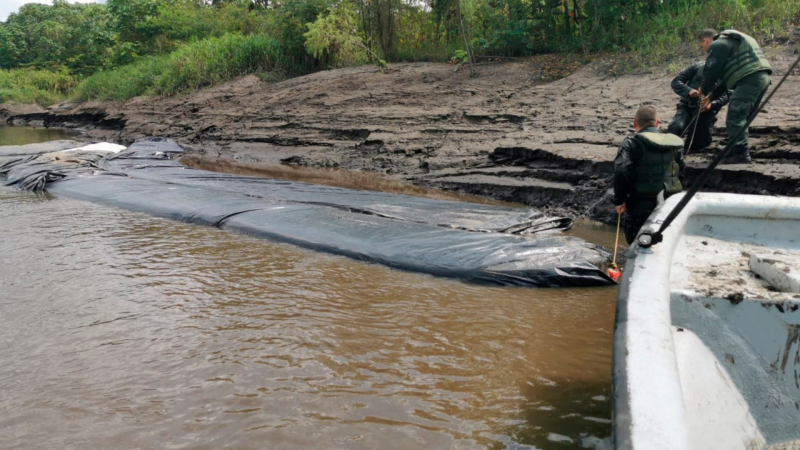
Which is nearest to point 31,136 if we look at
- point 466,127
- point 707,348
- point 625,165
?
point 466,127

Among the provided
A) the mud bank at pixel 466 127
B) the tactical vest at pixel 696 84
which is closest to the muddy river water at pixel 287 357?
the mud bank at pixel 466 127

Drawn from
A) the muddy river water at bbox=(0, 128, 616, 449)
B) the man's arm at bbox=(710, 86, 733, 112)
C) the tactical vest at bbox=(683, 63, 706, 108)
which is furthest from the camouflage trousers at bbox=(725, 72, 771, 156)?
the muddy river water at bbox=(0, 128, 616, 449)

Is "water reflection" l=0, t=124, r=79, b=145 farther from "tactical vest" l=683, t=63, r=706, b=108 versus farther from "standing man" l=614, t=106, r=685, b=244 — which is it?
"standing man" l=614, t=106, r=685, b=244

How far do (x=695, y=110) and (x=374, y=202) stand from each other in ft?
12.8

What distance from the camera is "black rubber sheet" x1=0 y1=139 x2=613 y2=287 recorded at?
4.09 metres

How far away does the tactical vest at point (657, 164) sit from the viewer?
402cm

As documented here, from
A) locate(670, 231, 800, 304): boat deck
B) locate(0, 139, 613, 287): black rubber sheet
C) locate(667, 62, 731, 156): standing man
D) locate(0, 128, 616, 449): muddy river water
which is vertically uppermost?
locate(667, 62, 731, 156): standing man

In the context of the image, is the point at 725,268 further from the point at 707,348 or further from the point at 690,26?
the point at 690,26

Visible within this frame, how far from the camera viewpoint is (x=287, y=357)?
3.13 metres

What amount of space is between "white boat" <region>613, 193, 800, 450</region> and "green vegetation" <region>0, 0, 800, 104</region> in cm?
818

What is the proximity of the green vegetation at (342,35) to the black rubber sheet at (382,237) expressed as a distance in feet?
22.1

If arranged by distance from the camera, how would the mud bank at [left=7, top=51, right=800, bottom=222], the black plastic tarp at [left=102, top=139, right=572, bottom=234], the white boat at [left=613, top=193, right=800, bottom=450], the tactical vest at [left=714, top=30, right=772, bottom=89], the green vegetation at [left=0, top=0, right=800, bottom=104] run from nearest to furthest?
the white boat at [left=613, top=193, right=800, bottom=450]
the black plastic tarp at [left=102, top=139, right=572, bottom=234]
the tactical vest at [left=714, top=30, right=772, bottom=89]
the mud bank at [left=7, top=51, right=800, bottom=222]
the green vegetation at [left=0, top=0, right=800, bottom=104]

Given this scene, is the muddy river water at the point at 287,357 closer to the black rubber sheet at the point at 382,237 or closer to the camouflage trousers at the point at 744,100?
the black rubber sheet at the point at 382,237

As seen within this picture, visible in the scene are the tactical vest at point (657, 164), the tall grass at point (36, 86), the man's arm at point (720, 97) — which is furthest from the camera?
the tall grass at point (36, 86)
